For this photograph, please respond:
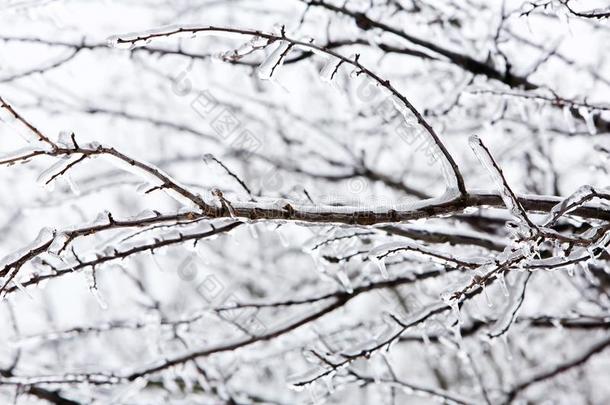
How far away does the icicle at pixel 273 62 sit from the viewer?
1.51 metres

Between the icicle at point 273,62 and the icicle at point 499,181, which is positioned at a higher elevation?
the icicle at point 273,62

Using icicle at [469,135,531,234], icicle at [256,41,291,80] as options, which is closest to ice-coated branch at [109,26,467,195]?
icicle at [256,41,291,80]

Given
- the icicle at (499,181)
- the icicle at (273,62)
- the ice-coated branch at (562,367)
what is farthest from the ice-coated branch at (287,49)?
the ice-coated branch at (562,367)

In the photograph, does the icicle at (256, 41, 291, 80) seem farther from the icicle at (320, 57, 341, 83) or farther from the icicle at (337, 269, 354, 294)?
the icicle at (337, 269, 354, 294)

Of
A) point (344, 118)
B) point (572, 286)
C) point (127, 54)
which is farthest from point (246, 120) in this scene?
point (572, 286)

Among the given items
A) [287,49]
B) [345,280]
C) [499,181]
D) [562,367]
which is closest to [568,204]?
[499,181]

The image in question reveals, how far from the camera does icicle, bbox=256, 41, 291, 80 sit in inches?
59.5

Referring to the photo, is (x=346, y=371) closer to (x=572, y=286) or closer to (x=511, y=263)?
(x=511, y=263)

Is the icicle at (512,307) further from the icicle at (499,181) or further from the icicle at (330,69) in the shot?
the icicle at (330,69)

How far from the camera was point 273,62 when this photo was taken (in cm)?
152

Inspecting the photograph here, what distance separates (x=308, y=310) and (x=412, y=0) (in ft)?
5.95

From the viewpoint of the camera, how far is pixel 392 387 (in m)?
3.00

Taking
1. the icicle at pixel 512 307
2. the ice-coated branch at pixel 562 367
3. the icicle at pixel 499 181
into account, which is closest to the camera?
the icicle at pixel 499 181

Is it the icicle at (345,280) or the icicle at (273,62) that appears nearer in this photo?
the icicle at (273,62)
